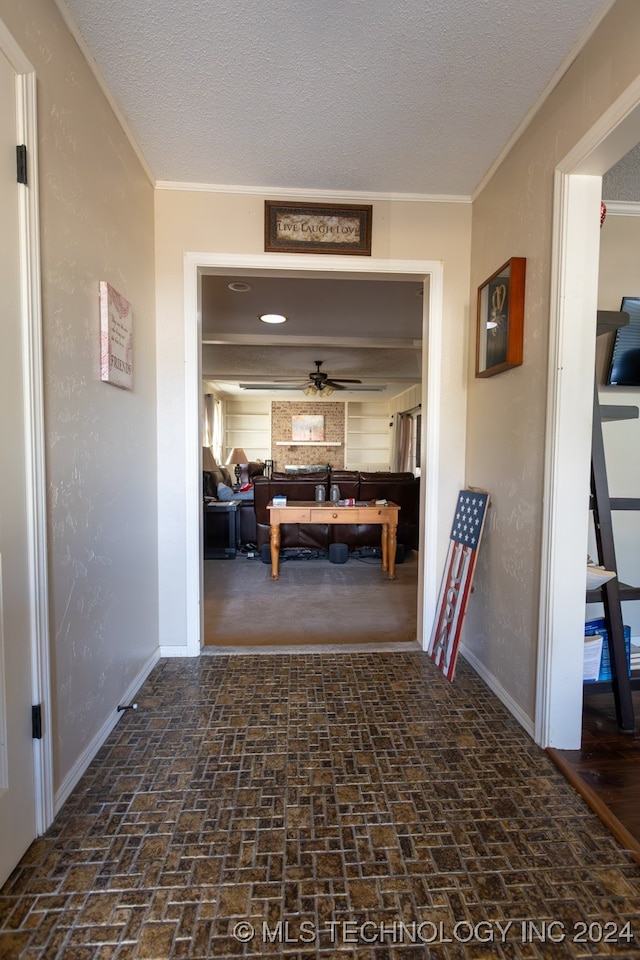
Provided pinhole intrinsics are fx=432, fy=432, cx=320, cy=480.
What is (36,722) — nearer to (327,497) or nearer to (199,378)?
(199,378)

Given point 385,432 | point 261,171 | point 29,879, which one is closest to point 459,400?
point 261,171

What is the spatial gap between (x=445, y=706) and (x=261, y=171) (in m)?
2.54

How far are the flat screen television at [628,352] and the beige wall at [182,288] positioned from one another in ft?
2.48

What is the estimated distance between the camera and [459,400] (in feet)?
7.54

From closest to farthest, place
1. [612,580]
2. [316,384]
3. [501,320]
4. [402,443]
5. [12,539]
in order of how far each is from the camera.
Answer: [12,539]
[612,580]
[501,320]
[316,384]
[402,443]

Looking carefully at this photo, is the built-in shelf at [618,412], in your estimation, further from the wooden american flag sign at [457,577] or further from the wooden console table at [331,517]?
the wooden console table at [331,517]

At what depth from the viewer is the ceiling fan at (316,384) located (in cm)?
638

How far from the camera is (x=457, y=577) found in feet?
7.05

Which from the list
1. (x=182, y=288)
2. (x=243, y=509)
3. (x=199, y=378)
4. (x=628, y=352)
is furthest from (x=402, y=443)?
(x=182, y=288)

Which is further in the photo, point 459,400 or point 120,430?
point 459,400

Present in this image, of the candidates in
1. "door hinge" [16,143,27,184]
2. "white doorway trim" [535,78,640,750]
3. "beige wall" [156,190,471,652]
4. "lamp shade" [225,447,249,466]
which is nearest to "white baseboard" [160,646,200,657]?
"beige wall" [156,190,471,652]

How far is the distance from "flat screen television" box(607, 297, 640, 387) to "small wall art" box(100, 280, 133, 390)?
92.1 inches

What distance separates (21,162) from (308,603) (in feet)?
9.45

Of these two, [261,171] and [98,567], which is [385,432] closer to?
[261,171]
